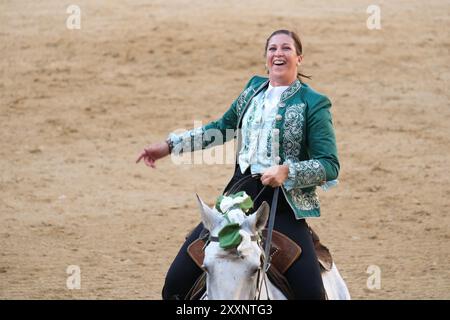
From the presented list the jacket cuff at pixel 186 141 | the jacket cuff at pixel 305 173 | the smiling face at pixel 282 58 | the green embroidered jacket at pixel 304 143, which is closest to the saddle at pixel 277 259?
the green embroidered jacket at pixel 304 143

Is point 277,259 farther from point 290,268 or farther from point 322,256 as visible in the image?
point 322,256

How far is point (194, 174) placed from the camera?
38.3 ft

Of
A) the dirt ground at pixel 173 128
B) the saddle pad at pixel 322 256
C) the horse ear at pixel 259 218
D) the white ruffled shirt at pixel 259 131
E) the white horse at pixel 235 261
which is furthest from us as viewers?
the dirt ground at pixel 173 128

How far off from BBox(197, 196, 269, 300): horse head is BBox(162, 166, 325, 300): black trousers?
452 millimetres

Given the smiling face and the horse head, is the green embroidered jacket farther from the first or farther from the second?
the horse head

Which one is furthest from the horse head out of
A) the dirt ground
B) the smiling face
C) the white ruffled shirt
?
the dirt ground

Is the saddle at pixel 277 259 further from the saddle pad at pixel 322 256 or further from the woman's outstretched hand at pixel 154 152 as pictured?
the woman's outstretched hand at pixel 154 152

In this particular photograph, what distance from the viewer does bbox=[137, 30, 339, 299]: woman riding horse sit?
190 inches

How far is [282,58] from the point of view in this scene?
5000 mm

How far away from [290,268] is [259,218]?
Answer: 20.0 inches

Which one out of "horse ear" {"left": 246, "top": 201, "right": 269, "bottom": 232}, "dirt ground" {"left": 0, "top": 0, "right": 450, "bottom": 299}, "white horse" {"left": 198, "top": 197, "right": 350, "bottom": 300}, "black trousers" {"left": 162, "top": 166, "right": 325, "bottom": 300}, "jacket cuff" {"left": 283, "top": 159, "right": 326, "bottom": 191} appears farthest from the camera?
"dirt ground" {"left": 0, "top": 0, "right": 450, "bottom": 299}

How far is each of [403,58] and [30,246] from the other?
8133 millimetres

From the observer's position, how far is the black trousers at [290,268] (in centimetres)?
483
